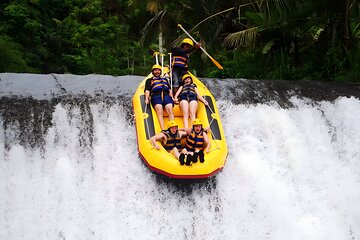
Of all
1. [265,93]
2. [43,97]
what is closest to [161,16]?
[265,93]

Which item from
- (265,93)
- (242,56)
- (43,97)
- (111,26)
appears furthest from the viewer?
(111,26)

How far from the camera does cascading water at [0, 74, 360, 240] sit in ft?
21.1

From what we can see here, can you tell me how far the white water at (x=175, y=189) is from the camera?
6.38 meters

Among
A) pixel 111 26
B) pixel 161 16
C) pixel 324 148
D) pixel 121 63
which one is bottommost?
pixel 121 63

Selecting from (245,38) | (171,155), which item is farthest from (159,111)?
(245,38)

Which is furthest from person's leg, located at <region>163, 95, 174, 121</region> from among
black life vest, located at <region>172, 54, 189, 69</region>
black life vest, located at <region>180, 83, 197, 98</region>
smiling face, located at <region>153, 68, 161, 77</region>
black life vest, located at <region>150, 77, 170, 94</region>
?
black life vest, located at <region>172, 54, 189, 69</region>

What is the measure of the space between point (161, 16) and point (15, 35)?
463 centimetres

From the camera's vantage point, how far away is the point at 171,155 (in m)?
6.68

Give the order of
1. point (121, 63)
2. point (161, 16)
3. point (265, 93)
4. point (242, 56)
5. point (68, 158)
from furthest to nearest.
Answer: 1. point (121, 63)
2. point (161, 16)
3. point (242, 56)
4. point (265, 93)
5. point (68, 158)

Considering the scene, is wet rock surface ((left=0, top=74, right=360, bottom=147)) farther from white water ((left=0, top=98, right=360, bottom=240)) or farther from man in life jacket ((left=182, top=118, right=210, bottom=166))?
man in life jacket ((left=182, top=118, right=210, bottom=166))

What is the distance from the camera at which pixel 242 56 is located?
12523mm

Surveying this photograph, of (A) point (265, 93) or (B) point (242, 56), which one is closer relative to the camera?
(A) point (265, 93)

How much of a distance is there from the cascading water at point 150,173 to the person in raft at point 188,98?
27.9 inches

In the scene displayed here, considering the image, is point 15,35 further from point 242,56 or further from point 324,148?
point 324,148
